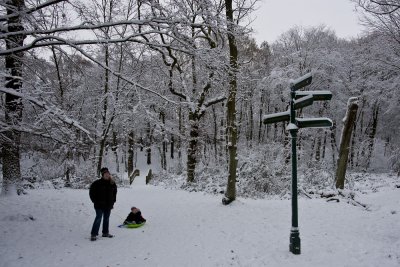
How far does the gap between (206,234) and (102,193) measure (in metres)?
2.88

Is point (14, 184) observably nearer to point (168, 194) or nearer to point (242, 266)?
point (168, 194)

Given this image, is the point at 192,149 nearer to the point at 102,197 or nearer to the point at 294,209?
the point at 102,197

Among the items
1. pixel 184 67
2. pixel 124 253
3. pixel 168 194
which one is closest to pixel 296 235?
pixel 124 253

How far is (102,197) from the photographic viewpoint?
8125 millimetres

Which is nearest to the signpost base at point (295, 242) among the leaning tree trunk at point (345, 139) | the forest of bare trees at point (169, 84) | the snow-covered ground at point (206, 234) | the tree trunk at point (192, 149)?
A: the snow-covered ground at point (206, 234)

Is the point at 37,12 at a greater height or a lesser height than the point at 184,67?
lesser

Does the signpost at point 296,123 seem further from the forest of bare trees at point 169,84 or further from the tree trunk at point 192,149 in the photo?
the tree trunk at point 192,149

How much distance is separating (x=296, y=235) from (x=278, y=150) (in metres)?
14.5

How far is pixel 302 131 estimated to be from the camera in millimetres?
24875

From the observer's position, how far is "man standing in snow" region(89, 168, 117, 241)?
7.97 meters

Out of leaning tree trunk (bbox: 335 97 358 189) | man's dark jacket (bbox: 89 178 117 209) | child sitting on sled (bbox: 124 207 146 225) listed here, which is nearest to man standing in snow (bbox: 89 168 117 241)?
man's dark jacket (bbox: 89 178 117 209)

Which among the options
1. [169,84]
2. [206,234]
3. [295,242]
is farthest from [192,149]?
[295,242]

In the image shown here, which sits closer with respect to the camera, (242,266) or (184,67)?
(242,266)

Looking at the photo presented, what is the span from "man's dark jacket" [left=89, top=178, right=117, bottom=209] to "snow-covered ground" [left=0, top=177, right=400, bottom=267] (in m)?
0.88
